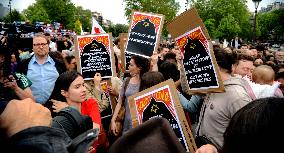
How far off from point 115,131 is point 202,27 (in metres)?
2.01

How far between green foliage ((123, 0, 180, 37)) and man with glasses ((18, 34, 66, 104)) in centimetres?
4758

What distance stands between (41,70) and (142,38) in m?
1.71

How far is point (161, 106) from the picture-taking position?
3.23 meters

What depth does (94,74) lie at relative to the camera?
4941 millimetres

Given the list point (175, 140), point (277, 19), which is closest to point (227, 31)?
point (175, 140)

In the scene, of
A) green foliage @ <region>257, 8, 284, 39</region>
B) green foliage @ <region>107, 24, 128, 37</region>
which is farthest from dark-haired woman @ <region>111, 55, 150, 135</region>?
green foliage @ <region>257, 8, 284, 39</region>

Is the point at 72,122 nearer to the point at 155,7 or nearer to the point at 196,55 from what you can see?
the point at 196,55

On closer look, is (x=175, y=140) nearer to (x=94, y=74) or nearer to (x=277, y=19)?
(x=94, y=74)

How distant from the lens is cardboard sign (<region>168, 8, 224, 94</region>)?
321cm

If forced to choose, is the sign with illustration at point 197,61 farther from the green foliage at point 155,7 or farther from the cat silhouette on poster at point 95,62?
the green foliage at point 155,7

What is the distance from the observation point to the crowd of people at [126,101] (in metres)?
1.18

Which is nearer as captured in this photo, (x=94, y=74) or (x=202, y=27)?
(x=202, y=27)

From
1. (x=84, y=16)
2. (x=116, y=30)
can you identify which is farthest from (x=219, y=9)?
(x=84, y=16)

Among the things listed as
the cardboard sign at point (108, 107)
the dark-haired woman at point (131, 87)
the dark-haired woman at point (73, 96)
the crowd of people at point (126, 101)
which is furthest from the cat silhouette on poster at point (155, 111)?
the cardboard sign at point (108, 107)
